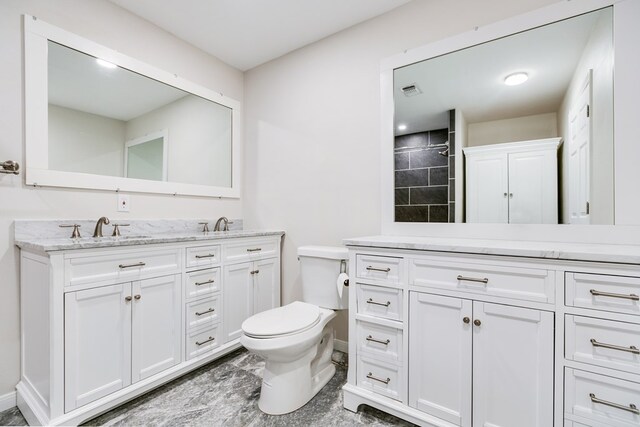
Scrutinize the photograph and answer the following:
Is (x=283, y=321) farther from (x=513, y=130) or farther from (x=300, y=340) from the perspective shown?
(x=513, y=130)

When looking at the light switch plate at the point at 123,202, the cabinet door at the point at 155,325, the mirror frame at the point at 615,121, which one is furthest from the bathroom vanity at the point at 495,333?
the light switch plate at the point at 123,202

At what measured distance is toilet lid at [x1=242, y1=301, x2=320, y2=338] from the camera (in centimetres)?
152

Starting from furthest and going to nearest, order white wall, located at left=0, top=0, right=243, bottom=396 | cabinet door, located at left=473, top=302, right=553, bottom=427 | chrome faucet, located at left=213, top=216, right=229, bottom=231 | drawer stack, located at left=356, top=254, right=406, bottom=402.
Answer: chrome faucet, located at left=213, top=216, right=229, bottom=231, white wall, located at left=0, top=0, right=243, bottom=396, drawer stack, located at left=356, top=254, right=406, bottom=402, cabinet door, located at left=473, top=302, right=553, bottom=427

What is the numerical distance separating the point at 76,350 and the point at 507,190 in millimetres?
2352

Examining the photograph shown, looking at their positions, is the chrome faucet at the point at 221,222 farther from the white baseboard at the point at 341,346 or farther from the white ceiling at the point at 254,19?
the white ceiling at the point at 254,19

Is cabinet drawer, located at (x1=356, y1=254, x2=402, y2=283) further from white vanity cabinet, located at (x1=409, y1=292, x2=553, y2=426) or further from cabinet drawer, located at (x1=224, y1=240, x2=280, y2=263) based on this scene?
cabinet drawer, located at (x1=224, y1=240, x2=280, y2=263)

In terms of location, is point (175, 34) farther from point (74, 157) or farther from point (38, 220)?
point (38, 220)

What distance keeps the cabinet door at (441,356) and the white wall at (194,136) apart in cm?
201

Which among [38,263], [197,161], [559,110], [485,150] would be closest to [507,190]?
[485,150]

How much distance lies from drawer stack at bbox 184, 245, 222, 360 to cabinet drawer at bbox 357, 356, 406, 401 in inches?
41.1

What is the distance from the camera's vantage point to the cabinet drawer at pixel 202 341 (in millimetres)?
1899

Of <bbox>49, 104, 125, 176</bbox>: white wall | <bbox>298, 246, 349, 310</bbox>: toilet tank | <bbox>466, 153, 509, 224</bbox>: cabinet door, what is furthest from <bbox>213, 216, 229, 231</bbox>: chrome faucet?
<bbox>466, 153, 509, 224</bbox>: cabinet door

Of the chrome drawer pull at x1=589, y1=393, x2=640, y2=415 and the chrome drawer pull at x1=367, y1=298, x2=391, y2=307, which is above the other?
the chrome drawer pull at x1=367, y1=298, x2=391, y2=307

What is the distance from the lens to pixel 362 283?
62.8 inches
